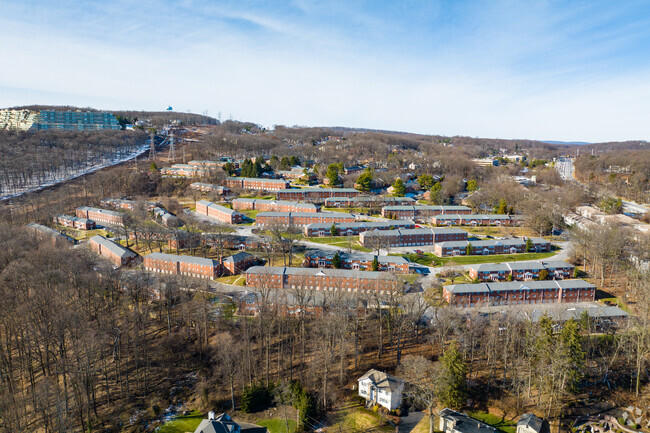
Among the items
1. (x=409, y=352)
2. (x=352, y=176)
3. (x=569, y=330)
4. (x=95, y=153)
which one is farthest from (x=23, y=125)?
(x=569, y=330)

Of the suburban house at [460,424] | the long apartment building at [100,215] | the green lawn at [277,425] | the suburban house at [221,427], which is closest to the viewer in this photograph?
the suburban house at [221,427]

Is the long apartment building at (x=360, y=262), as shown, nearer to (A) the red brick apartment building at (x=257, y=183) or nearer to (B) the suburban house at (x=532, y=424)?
(B) the suburban house at (x=532, y=424)

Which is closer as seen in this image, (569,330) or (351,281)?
(569,330)

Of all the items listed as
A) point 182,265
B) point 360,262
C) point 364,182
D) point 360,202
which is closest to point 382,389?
point 360,262

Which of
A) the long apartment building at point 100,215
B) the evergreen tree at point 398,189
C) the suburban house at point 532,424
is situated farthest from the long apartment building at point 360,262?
the evergreen tree at point 398,189

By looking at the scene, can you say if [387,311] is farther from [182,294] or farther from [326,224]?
[326,224]

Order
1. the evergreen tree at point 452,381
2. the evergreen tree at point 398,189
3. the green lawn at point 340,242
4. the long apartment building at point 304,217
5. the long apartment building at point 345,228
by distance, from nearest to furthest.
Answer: the evergreen tree at point 452,381 < the green lawn at point 340,242 < the long apartment building at point 345,228 < the long apartment building at point 304,217 < the evergreen tree at point 398,189

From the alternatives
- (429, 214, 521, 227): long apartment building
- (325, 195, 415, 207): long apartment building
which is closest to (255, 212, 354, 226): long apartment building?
(325, 195, 415, 207): long apartment building
